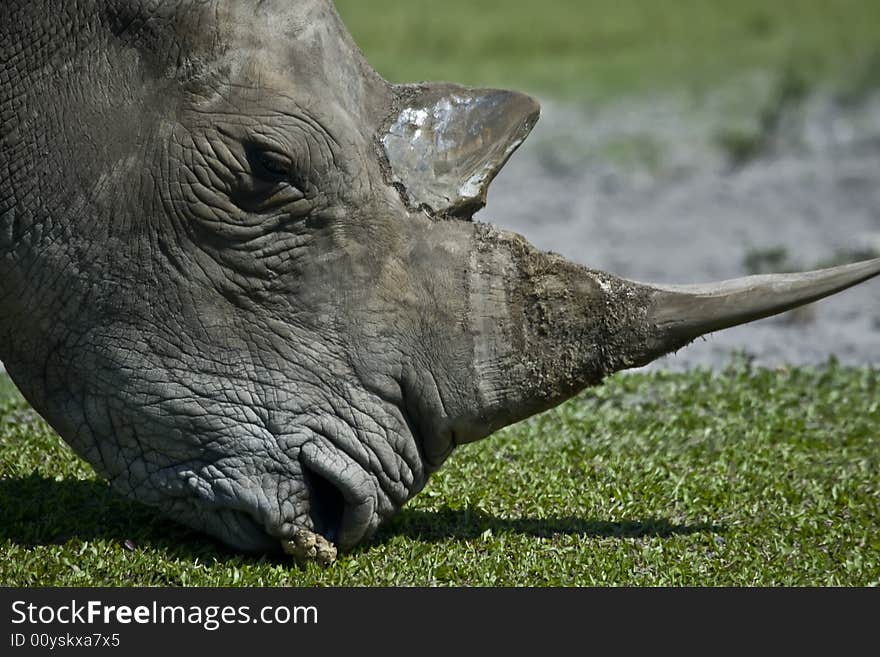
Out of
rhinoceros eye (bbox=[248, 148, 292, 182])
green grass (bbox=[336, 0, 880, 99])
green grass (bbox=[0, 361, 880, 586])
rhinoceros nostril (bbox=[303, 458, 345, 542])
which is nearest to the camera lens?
rhinoceros eye (bbox=[248, 148, 292, 182])

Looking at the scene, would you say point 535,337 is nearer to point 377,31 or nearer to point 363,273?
point 363,273

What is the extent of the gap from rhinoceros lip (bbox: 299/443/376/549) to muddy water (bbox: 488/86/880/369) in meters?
4.55

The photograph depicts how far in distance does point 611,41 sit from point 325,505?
13408 millimetres

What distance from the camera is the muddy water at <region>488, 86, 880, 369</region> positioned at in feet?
32.6

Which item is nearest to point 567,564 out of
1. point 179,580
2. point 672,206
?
point 179,580

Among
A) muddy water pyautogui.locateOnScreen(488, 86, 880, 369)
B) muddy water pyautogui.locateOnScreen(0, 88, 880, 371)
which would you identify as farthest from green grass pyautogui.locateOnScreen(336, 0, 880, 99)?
muddy water pyautogui.locateOnScreen(488, 86, 880, 369)

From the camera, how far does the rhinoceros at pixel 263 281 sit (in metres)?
4.34

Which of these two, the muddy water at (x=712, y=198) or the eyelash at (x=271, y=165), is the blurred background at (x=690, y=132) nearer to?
the muddy water at (x=712, y=198)

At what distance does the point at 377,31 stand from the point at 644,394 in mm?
10371

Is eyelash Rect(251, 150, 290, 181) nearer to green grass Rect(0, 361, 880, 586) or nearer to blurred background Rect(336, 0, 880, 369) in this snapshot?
green grass Rect(0, 361, 880, 586)

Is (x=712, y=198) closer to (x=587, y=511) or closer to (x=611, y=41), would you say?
(x=611, y=41)

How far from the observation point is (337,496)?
4629mm

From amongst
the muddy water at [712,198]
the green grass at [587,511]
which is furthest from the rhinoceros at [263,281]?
the muddy water at [712,198]

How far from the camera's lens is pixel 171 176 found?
14.2ft
